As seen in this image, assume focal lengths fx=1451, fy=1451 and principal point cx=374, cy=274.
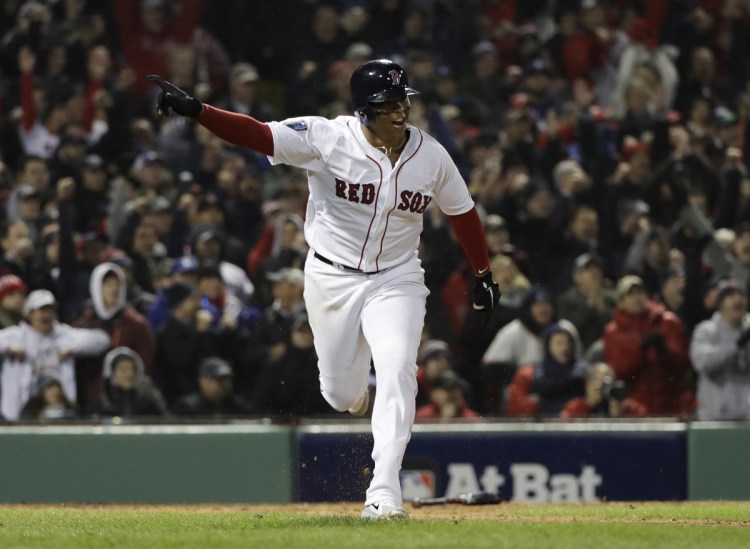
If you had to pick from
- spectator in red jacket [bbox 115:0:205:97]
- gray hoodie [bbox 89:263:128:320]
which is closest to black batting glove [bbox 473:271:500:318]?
gray hoodie [bbox 89:263:128:320]

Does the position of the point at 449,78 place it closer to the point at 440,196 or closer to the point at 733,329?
the point at 733,329

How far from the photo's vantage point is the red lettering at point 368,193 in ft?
19.4

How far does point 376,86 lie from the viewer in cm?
582

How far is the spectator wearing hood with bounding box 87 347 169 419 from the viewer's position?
9.32m

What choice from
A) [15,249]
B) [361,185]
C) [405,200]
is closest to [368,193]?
[361,185]

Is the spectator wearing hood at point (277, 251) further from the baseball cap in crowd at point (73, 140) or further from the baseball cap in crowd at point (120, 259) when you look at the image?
the baseball cap in crowd at point (73, 140)

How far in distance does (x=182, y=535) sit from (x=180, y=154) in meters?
6.94

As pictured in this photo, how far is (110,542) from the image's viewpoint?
16.8ft

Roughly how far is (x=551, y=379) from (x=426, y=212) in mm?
1930

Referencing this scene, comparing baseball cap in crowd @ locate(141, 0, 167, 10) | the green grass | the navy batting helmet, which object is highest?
baseball cap in crowd @ locate(141, 0, 167, 10)

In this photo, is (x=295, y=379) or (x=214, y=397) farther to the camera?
(x=214, y=397)

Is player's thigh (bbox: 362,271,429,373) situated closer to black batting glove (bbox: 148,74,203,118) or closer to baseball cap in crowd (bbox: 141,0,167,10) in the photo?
black batting glove (bbox: 148,74,203,118)

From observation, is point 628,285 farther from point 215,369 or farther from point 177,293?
point 177,293

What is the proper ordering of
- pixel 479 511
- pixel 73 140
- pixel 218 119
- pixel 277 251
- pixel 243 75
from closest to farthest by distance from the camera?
pixel 218 119, pixel 479 511, pixel 277 251, pixel 73 140, pixel 243 75
